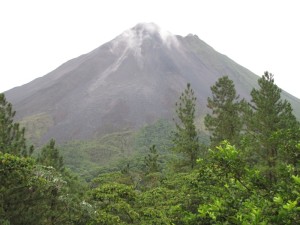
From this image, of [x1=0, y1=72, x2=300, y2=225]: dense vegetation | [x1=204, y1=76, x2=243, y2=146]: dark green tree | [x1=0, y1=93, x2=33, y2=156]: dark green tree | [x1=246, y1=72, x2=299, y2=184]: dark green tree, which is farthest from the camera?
[x1=204, y1=76, x2=243, y2=146]: dark green tree

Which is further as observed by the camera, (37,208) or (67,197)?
(67,197)

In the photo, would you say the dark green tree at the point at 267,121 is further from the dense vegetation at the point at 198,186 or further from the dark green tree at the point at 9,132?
the dark green tree at the point at 9,132

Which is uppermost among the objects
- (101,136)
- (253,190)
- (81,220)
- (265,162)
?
(253,190)

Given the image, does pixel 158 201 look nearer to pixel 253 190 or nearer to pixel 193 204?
pixel 193 204

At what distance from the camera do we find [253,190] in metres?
7.07

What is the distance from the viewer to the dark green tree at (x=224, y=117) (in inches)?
1473

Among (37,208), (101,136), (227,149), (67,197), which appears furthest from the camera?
(101,136)

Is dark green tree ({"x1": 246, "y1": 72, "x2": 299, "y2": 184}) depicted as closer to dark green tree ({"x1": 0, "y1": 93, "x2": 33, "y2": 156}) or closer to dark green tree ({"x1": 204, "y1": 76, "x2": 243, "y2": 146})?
dark green tree ({"x1": 204, "y1": 76, "x2": 243, "y2": 146})

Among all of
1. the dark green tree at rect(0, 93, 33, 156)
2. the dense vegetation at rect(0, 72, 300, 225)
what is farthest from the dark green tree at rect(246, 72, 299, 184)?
the dark green tree at rect(0, 93, 33, 156)

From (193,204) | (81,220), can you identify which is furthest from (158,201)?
(81,220)

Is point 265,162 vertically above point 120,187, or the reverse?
point 120,187

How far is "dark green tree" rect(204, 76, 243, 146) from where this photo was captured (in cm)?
3741

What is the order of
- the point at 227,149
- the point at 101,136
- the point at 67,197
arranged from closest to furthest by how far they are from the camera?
the point at 227,149 < the point at 67,197 < the point at 101,136

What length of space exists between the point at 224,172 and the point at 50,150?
29.9m
